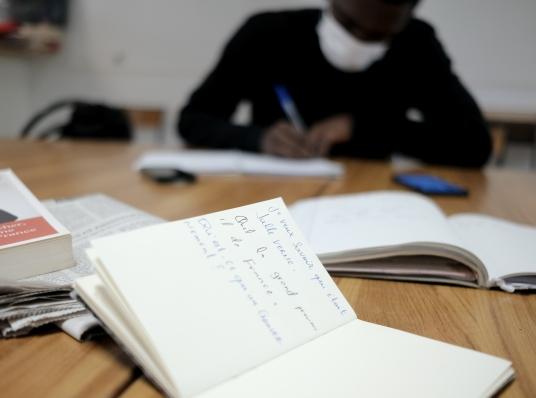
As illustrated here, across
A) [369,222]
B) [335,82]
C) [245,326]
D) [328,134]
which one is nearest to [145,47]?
[335,82]

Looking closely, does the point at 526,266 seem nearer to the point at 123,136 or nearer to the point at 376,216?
the point at 376,216

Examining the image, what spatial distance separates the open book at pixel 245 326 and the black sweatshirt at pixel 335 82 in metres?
1.14

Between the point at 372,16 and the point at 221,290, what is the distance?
973 mm

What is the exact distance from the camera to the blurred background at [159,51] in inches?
95.0

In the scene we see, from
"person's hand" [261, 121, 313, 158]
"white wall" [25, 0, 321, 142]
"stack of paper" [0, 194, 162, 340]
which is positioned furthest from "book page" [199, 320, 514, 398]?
"white wall" [25, 0, 321, 142]

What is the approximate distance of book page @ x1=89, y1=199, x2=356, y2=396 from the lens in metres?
0.28

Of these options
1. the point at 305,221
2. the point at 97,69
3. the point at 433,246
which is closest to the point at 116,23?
the point at 97,69

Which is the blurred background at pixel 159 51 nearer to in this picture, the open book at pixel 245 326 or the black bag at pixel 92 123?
the black bag at pixel 92 123

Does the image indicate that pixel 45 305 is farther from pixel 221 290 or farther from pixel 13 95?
pixel 13 95

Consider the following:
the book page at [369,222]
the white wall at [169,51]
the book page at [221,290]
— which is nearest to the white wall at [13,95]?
the white wall at [169,51]

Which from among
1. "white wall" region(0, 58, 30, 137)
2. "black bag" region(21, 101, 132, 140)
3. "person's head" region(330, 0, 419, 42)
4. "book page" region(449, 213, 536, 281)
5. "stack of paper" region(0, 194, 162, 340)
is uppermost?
"person's head" region(330, 0, 419, 42)

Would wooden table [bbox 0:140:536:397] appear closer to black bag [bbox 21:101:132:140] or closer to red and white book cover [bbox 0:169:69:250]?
red and white book cover [bbox 0:169:69:250]

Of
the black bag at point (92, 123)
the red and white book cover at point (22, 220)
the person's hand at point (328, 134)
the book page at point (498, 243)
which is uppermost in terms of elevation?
the red and white book cover at point (22, 220)

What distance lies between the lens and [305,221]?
25.0 inches
